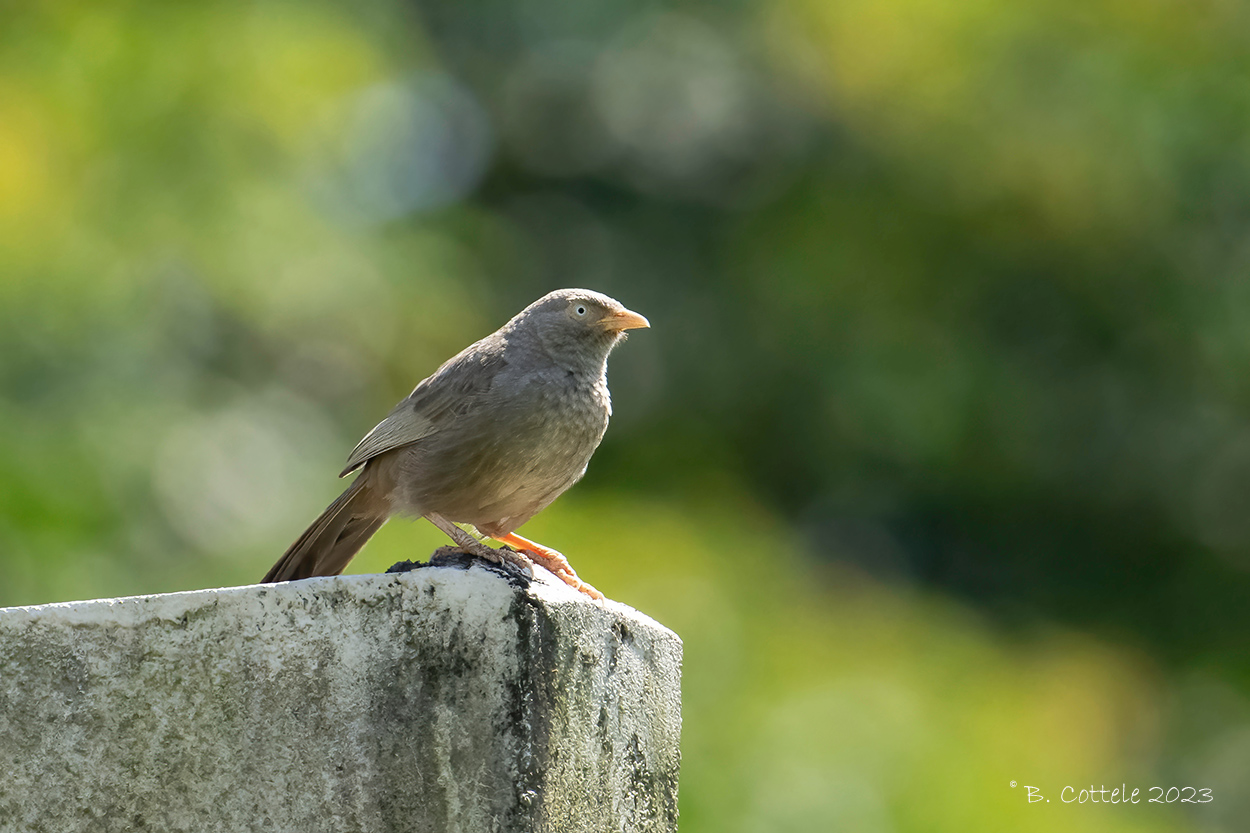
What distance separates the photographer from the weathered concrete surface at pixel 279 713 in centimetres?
243

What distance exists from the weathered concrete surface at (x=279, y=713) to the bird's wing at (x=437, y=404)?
1491 millimetres

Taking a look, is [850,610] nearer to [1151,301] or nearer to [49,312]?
[1151,301]

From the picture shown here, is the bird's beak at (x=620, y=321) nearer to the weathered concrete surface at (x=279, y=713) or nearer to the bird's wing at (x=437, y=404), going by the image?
the bird's wing at (x=437, y=404)

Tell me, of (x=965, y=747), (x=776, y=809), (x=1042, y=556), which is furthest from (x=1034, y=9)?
(x=776, y=809)

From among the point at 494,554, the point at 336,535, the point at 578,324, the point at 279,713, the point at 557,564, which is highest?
the point at 578,324

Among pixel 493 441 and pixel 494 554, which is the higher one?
pixel 493 441

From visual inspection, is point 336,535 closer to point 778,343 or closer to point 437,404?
point 437,404

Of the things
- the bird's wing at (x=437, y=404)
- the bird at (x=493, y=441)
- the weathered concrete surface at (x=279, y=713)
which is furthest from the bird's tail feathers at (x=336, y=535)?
the weathered concrete surface at (x=279, y=713)

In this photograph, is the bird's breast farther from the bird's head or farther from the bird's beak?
the bird's beak

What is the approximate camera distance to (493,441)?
3787 millimetres

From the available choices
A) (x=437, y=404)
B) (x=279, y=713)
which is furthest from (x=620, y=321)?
(x=279, y=713)

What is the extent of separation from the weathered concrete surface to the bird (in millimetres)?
1007

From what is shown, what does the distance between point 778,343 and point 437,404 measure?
28.5 feet

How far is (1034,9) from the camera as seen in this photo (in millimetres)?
12594
